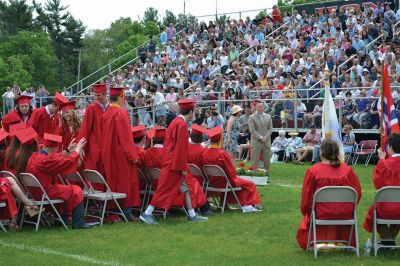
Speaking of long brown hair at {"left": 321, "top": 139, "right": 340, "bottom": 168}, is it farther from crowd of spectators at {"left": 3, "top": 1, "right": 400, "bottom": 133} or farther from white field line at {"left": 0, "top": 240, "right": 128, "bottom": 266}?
crowd of spectators at {"left": 3, "top": 1, "right": 400, "bottom": 133}

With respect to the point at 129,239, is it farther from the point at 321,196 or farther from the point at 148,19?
the point at 148,19

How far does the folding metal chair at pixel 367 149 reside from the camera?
2172 cm

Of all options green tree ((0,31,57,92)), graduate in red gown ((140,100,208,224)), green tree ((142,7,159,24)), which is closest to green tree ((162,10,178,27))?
green tree ((142,7,159,24))

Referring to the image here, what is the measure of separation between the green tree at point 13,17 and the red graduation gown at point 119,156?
264 ft

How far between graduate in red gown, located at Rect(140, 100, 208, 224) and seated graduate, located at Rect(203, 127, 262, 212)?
105 cm

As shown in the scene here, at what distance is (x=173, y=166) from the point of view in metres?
11.6

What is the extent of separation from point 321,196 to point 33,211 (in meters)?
4.31

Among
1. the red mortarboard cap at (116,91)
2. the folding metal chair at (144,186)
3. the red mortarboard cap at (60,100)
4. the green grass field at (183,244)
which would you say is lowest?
the green grass field at (183,244)

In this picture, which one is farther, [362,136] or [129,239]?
[362,136]

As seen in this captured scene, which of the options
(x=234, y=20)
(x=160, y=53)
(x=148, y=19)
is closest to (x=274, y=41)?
(x=234, y=20)

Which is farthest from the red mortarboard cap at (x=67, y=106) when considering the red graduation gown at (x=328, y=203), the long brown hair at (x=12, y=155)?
the red graduation gown at (x=328, y=203)

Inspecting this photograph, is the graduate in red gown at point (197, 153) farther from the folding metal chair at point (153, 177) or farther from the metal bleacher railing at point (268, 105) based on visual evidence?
the metal bleacher railing at point (268, 105)

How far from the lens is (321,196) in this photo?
345 inches

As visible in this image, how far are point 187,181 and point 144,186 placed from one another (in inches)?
49.9
